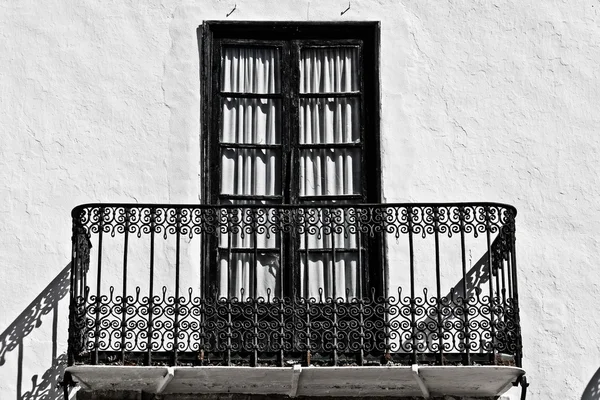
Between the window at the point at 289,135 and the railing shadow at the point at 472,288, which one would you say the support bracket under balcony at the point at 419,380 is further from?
the window at the point at 289,135

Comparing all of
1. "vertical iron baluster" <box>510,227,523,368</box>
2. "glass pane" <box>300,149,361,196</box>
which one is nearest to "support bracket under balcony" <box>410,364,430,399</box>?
"vertical iron baluster" <box>510,227,523,368</box>

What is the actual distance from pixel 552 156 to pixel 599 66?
977 mm

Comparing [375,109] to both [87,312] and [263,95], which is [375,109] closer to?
[263,95]

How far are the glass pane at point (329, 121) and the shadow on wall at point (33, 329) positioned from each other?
245 centimetres

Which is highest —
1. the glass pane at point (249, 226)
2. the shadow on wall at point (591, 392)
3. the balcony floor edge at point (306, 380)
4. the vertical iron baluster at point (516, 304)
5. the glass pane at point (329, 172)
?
the glass pane at point (329, 172)

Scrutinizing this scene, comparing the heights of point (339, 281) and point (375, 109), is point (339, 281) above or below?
below

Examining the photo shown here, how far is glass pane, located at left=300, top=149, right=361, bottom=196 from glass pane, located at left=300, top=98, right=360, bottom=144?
4.7 inches

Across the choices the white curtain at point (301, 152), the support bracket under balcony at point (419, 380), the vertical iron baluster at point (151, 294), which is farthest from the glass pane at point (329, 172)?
the support bracket under balcony at point (419, 380)

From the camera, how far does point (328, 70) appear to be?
1353 centimetres

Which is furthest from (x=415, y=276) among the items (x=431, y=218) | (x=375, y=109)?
(x=375, y=109)

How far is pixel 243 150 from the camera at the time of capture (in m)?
13.3

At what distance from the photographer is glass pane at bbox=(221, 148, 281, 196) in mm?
13242

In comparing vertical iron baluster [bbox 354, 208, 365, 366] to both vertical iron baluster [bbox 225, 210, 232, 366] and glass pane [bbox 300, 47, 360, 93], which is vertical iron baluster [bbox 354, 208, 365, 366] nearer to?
vertical iron baluster [bbox 225, 210, 232, 366]

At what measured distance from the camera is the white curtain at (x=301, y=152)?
13.0 m
